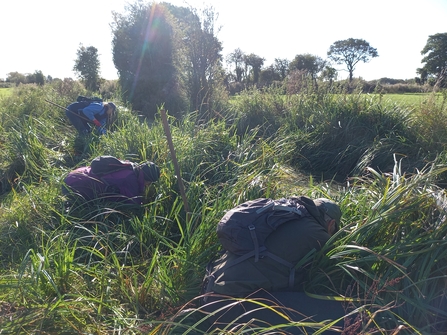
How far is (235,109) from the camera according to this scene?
8.03 meters

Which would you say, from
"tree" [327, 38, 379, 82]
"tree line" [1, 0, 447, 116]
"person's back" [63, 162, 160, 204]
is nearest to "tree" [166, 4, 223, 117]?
"tree line" [1, 0, 447, 116]

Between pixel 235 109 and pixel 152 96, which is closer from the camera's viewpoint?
pixel 235 109

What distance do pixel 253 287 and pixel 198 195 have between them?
1.50 metres

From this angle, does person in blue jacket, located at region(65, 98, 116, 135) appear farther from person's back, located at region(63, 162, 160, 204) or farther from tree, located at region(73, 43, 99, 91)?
tree, located at region(73, 43, 99, 91)

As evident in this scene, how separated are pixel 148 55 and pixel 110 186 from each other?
8.69 metres

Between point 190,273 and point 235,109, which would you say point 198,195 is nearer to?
point 190,273

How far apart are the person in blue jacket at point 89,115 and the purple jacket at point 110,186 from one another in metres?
2.82

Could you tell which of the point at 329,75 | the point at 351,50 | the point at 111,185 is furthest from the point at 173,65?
the point at 351,50

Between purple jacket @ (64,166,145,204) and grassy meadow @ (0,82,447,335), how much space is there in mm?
102

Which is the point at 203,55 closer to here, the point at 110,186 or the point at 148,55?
the point at 148,55

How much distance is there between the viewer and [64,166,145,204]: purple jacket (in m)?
3.67

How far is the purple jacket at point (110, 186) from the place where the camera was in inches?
144

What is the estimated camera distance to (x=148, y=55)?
1155 cm

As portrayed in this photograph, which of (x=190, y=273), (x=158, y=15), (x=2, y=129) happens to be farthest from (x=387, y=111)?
(x=158, y=15)
